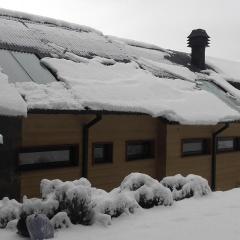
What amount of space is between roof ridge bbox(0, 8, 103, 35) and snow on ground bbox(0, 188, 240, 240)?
10.1 meters

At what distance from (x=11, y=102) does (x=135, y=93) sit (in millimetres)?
3938

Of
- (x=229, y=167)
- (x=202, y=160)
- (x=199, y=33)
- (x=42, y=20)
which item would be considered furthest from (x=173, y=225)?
(x=199, y=33)

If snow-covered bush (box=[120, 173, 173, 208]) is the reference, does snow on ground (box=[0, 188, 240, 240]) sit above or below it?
Answer: below

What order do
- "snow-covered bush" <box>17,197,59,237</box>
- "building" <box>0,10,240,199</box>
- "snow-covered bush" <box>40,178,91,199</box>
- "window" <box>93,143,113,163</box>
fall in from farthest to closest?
"window" <box>93,143,113,163</box>
"building" <box>0,10,240,199</box>
"snow-covered bush" <box>40,178,91,199</box>
"snow-covered bush" <box>17,197,59,237</box>

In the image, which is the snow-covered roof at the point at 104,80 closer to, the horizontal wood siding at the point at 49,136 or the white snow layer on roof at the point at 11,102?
the white snow layer on roof at the point at 11,102

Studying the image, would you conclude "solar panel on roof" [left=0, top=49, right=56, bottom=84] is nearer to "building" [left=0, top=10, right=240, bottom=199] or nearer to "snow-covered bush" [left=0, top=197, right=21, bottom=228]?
"building" [left=0, top=10, right=240, bottom=199]

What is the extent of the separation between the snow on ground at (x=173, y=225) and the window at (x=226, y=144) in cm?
691

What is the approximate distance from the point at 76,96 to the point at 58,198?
386 centimetres

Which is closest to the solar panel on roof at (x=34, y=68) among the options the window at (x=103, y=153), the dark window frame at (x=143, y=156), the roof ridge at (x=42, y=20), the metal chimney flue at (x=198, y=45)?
the window at (x=103, y=153)

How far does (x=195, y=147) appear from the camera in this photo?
41.3ft

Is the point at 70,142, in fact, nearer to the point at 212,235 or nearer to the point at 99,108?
the point at 99,108

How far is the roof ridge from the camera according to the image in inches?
560

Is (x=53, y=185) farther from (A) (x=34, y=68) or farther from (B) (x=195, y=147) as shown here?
(B) (x=195, y=147)

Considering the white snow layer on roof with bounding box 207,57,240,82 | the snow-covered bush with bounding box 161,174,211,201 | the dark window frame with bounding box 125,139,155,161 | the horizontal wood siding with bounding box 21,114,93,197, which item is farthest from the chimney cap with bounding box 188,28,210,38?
the snow-covered bush with bounding box 161,174,211,201
